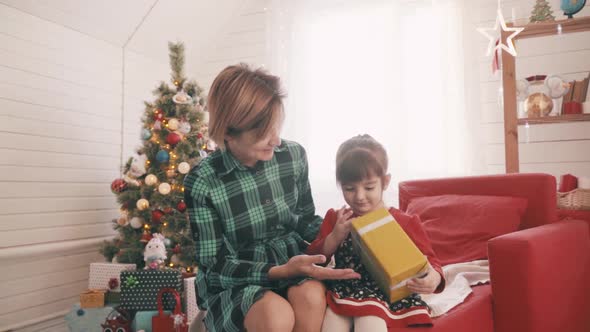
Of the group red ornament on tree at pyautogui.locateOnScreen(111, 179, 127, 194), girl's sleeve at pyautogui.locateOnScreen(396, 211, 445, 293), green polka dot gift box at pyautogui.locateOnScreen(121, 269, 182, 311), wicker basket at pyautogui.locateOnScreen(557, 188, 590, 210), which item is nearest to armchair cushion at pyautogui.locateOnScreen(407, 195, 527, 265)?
wicker basket at pyautogui.locateOnScreen(557, 188, 590, 210)

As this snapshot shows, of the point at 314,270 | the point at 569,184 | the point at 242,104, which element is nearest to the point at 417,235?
the point at 314,270

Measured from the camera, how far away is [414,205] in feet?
7.01

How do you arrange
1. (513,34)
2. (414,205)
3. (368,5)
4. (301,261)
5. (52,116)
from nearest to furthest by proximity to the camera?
(301,261)
(414,205)
(513,34)
(52,116)
(368,5)

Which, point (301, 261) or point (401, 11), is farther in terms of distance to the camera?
point (401, 11)

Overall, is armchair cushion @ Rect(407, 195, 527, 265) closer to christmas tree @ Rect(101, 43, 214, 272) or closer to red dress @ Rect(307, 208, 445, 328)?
red dress @ Rect(307, 208, 445, 328)

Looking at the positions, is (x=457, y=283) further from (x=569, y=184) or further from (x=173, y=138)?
(x=173, y=138)

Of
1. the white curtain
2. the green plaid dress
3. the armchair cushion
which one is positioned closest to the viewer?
the green plaid dress

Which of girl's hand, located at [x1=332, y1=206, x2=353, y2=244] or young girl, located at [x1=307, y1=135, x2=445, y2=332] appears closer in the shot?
young girl, located at [x1=307, y1=135, x2=445, y2=332]

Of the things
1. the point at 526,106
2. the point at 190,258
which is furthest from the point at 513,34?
the point at 190,258

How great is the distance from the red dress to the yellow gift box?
0.03 metres

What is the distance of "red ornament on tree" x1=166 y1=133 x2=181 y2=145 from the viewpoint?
9.37 feet

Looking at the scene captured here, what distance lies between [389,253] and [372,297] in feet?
0.40

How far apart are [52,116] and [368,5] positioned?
2365mm

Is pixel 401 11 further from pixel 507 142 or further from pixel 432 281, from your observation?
pixel 432 281
